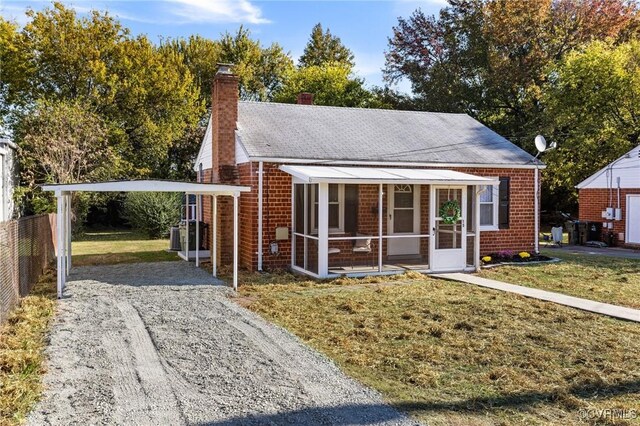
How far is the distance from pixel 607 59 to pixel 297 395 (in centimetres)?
2484

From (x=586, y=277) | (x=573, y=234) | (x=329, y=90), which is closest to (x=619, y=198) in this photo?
(x=573, y=234)

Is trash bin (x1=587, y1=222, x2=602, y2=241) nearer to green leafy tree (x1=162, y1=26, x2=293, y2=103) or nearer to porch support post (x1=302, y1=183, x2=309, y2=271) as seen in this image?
porch support post (x1=302, y1=183, x2=309, y2=271)

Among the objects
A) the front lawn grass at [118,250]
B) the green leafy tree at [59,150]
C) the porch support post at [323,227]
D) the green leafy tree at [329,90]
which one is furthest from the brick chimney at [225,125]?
the green leafy tree at [329,90]

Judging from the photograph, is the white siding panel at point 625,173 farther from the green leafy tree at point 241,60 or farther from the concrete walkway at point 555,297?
the green leafy tree at point 241,60

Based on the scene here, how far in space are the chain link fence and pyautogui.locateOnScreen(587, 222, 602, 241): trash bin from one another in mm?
19673

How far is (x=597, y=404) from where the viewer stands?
16.9 ft

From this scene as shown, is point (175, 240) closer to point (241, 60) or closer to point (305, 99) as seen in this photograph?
point (305, 99)

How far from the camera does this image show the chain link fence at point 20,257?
A: 8.10 m

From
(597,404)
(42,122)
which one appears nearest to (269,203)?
(597,404)

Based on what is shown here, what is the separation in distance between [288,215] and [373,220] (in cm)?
246

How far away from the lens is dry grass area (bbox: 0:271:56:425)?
4.95 m

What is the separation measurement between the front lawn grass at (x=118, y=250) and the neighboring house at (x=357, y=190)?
2631mm

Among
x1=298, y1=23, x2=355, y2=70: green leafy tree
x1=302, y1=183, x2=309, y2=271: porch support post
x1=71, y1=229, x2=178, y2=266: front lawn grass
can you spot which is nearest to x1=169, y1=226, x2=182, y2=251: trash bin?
x1=71, y1=229, x2=178, y2=266: front lawn grass

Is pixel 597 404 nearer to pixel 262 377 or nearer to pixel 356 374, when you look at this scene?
pixel 356 374
